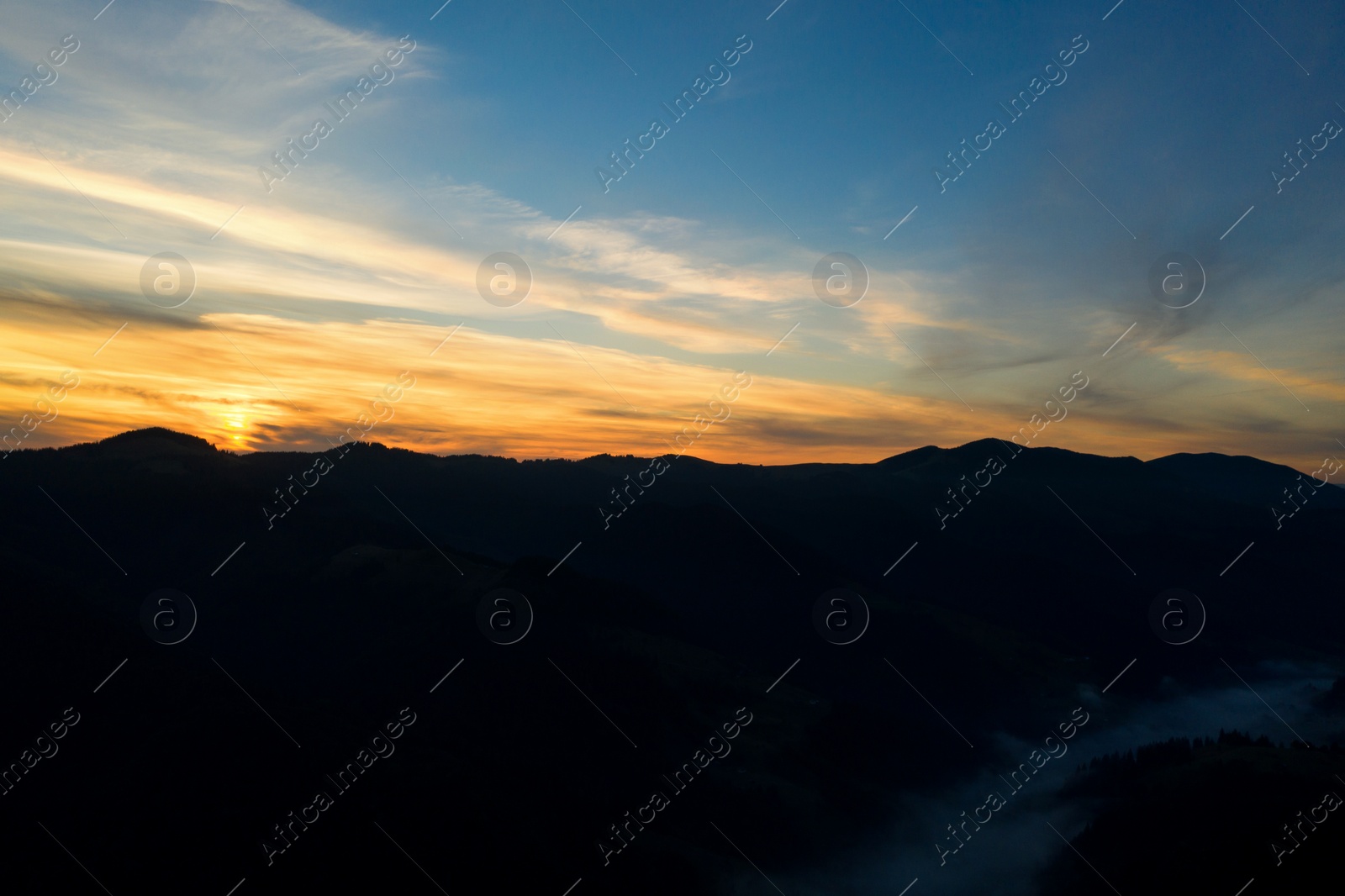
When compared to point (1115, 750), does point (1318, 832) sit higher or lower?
higher

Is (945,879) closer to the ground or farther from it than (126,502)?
closer to the ground

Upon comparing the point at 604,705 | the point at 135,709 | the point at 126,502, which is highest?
the point at 126,502

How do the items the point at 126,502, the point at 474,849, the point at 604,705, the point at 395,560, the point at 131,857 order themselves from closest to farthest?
the point at 131,857
the point at 474,849
the point at 604,705
the point at 395,560
the point at 126,502

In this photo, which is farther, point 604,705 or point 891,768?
point 891,768

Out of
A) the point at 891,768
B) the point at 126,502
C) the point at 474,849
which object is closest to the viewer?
the point at 474,849

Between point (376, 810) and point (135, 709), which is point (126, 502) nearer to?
point (135, 709)

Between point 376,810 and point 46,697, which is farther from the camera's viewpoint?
point 46,697

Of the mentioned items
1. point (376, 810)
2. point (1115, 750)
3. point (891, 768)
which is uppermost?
point (376, 810)

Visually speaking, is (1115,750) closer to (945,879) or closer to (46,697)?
(945,879)

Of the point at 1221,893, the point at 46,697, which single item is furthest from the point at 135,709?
the point at 1221,893

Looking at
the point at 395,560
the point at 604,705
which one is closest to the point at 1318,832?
the point at 604,705
